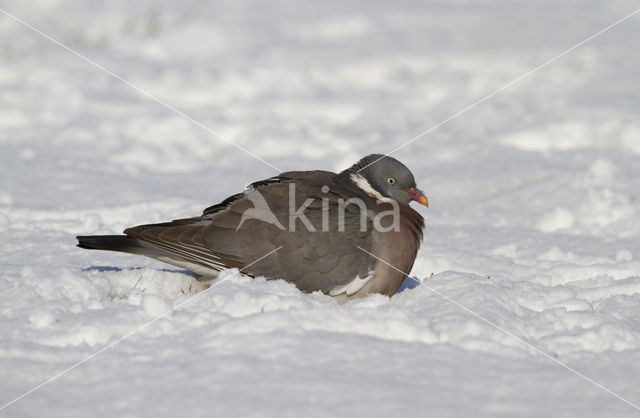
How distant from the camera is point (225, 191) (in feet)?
21.3

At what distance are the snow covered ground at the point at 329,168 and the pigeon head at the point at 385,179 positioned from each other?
58 centimetres

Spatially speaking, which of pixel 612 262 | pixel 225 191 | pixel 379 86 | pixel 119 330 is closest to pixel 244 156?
pixel 225 191

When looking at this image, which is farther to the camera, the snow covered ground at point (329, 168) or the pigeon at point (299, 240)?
the pigeon at point (299, 240)

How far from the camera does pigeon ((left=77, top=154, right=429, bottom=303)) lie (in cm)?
379

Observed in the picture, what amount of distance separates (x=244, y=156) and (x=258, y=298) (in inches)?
169

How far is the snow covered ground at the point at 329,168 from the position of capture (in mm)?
2697

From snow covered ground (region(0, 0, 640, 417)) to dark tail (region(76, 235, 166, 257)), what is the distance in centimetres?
15

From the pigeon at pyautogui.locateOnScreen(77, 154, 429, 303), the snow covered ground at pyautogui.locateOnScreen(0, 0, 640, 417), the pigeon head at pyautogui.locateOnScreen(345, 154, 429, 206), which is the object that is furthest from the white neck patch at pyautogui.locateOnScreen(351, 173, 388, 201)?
the snow covered ground at pyautogui.locateOnScreen(0, 0, 640, 417)

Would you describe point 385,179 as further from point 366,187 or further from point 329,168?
point 329,168

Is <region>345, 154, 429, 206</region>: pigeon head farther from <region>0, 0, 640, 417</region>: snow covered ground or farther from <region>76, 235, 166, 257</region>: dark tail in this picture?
<region>76, 235, 166, 257</region>: dark tail

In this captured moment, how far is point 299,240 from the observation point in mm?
3799

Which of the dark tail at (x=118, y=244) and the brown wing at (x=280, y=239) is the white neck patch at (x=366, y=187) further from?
the dark tail at (x=118, y=244)

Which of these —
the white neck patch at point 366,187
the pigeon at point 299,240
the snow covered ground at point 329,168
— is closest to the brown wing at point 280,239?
the pigeon at point 299,240

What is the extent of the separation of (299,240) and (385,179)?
0.80 m
